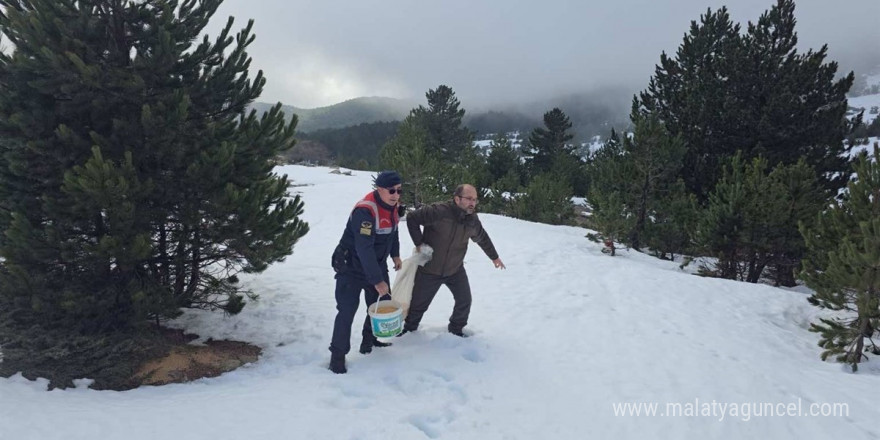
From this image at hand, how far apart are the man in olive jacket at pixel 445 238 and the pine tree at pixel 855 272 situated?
14.7ft

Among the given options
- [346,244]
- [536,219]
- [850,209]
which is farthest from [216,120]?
[536,219]

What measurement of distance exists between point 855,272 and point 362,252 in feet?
19.5

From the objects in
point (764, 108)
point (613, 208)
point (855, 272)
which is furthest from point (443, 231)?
point (764, 108)

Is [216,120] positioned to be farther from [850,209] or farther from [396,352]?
[850,209]

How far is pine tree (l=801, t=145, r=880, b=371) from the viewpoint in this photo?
16.1ft

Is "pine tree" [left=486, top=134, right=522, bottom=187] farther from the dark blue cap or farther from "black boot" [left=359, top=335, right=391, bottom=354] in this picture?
the dark blue cap

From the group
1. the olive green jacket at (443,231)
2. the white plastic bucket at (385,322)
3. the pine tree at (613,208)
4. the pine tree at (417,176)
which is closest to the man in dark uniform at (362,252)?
the white plastic bucket at (385,322)

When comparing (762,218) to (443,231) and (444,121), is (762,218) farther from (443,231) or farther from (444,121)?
(444,121)

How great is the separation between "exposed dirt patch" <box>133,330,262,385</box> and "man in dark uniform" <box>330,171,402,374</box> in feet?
4.02

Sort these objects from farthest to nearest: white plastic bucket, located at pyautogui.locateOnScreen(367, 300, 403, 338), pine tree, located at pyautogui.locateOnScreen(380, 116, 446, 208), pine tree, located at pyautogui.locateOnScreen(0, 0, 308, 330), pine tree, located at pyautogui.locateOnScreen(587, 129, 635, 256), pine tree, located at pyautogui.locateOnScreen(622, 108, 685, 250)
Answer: pine tree, located at pyautogui.locateOnScreen(380, 116, 446, 208), pine tree, located at pyautogui.locateOnScreen(622, 108, 685, 250), pine tree, located at pyautogui.locateOnScreen(587, 129, 635, 256), white plastic bucket, located at pyautogui.locateOnScreen(367, 300, 403, 338), pine tree, located at pyautogui.locateOnScreen(0, 0, 308, 330)

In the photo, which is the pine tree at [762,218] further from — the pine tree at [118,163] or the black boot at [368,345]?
the pine tree at [118,163]

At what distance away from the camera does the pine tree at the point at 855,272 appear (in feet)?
16.1

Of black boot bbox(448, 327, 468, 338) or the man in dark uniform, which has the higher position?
the man in dark uniform

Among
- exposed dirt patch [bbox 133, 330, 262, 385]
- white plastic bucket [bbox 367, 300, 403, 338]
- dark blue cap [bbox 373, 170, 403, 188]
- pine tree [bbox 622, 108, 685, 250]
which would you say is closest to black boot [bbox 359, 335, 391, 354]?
white plastic bucket [bbox 367, 300, 403, 338]
